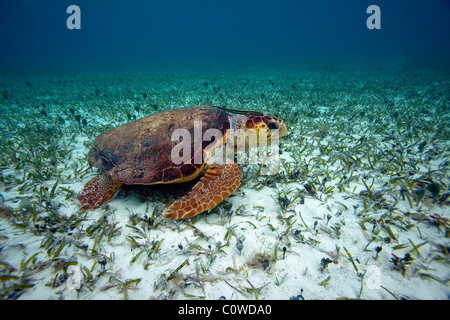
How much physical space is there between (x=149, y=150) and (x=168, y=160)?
41 cm

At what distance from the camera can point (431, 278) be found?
6.66ft

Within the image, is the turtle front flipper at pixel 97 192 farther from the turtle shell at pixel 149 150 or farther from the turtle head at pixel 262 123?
the turtle head at pixel 262 123

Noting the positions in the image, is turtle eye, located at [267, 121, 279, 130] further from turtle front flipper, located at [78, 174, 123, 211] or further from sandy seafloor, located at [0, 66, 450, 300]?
turtle front flipper, located at [78, 174, 123, 211]

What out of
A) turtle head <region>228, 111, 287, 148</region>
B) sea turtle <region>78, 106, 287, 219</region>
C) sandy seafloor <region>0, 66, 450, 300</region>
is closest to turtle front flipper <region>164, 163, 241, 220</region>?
sea turtle <region>78, 106, 287, 219</region>

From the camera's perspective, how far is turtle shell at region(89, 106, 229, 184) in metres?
3.06

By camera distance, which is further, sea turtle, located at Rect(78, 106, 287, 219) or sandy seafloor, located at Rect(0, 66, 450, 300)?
sea turtle, located at Rect(78, 106, 287, 219)

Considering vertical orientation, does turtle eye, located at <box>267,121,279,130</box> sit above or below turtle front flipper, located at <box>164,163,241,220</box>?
above

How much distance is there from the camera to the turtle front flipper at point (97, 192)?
3205mm

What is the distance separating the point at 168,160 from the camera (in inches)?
122

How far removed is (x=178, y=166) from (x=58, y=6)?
180457mm

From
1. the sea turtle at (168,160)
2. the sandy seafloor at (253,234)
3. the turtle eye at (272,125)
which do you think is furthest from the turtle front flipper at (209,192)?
the turtle eye at (272,125)

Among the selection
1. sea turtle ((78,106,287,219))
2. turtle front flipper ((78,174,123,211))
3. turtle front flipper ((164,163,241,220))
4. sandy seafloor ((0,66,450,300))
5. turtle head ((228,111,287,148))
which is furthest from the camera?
turtle head ((228,111,287,148))
